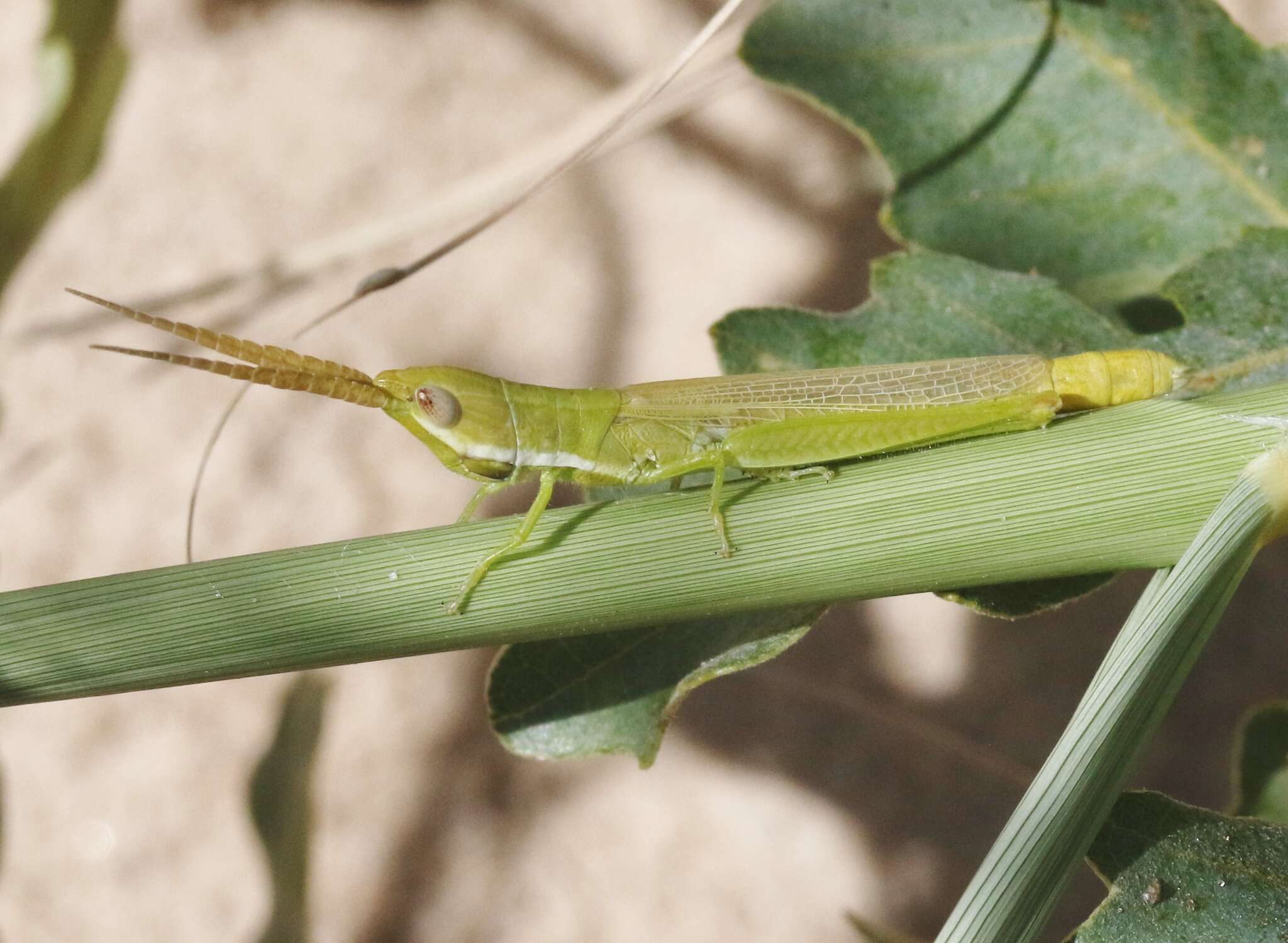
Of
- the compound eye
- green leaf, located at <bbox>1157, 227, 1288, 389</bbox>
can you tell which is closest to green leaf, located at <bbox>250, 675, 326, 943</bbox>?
the compound eye

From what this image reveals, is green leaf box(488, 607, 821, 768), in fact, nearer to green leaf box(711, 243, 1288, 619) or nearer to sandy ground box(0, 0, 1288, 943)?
green leaf box(711, 243, 1288, 619)

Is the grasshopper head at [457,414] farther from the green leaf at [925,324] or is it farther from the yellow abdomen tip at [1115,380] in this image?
the yellow abdomen tip at [1115,380]

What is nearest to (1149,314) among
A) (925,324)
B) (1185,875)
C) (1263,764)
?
(925,324)

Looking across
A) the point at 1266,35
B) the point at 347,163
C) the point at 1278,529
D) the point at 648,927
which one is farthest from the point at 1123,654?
the point at 347,163

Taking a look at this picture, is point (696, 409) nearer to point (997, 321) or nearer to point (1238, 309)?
point (997, 321)

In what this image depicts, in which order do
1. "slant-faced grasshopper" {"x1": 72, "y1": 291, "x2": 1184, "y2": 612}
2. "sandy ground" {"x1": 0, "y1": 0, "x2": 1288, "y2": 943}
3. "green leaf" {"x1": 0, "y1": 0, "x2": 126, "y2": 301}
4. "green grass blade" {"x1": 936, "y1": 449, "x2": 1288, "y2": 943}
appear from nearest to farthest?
"green grass blade" {"x1": 936, "y1": 449, "x2": 1288, "y2": 943} → "slant-faced grasshopper" {"x1": 72, "y1": 291, "x2": 1184, "y2": 612} → "green leaf" {"x1": 0, "y1": 0, "x2": 126, "y2": 301} → "sandy ground" {"x1": 0, "y1": 0, "x2": 1288, "y2": 943}

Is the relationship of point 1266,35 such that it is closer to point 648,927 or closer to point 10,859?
point 648,927
